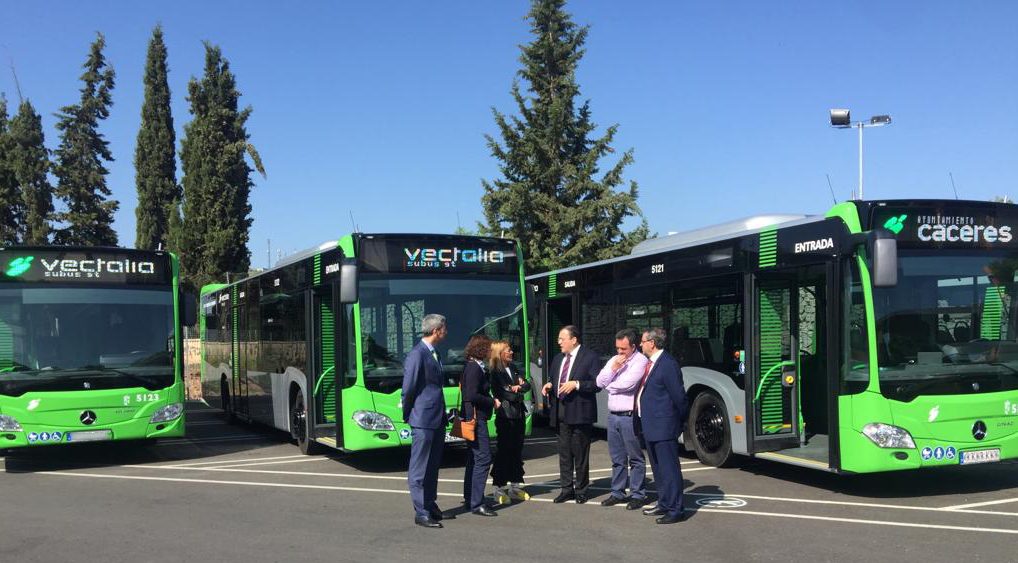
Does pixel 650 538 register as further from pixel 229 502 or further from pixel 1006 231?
pixel 1006 231

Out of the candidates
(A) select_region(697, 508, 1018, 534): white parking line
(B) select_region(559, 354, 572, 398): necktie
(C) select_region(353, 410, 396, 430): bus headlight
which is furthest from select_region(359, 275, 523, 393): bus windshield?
(A) select_region(697, 508, 1018, 534): white parking line

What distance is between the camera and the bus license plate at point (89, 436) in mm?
11273

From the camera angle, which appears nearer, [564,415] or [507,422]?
[507,422]

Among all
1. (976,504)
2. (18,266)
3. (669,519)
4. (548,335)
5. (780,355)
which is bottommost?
(976,504)

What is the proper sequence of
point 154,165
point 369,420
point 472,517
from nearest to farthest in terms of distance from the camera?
point 472,517 < point 369,420 < point 154,165

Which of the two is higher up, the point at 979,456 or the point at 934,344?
the point at 934,344

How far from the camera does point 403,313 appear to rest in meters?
10.9

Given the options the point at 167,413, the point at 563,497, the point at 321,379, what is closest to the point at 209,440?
the point at 167,413

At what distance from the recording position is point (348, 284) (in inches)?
398

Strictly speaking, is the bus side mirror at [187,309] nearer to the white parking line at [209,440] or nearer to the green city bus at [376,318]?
the green city bus at [376,318]

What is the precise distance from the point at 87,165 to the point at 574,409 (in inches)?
1349

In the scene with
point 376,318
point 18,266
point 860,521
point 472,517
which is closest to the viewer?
point 860,521

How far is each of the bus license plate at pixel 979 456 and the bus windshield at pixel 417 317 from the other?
16.9ft

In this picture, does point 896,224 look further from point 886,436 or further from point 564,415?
point 564,415
